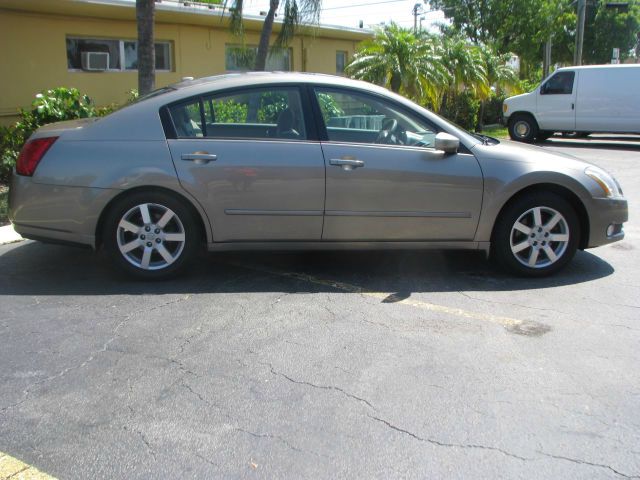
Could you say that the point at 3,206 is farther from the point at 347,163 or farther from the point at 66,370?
Answer: the point at 66,370

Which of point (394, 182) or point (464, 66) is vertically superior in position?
point (464, 66)

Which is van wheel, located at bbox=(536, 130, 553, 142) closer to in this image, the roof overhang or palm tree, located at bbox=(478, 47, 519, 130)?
palm tree, located at bbox=(478, 47, 519, 130)

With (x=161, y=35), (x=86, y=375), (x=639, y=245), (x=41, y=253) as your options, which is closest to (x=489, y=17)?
(x=161, y=35)

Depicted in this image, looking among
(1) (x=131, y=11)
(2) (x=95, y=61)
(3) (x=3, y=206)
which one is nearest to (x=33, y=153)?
(3) (x=3, y=206)

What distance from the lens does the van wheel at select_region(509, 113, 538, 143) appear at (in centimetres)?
1833

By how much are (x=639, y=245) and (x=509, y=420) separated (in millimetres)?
4238

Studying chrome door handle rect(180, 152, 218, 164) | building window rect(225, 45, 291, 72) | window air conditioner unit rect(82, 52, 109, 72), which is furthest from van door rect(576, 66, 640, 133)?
chrome door handle rect(180, 152, 218, 164)

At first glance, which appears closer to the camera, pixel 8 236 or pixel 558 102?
pixel 8 236

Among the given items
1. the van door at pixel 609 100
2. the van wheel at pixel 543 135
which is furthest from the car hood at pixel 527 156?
the van wheel at pixel 543 135

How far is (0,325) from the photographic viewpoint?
4445mm

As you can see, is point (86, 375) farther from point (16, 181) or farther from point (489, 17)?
point (489, 17)

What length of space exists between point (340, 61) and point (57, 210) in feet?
52.1

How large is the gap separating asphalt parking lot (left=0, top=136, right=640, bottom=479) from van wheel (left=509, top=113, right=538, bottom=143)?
13230mm

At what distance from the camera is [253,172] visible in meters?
5.22
